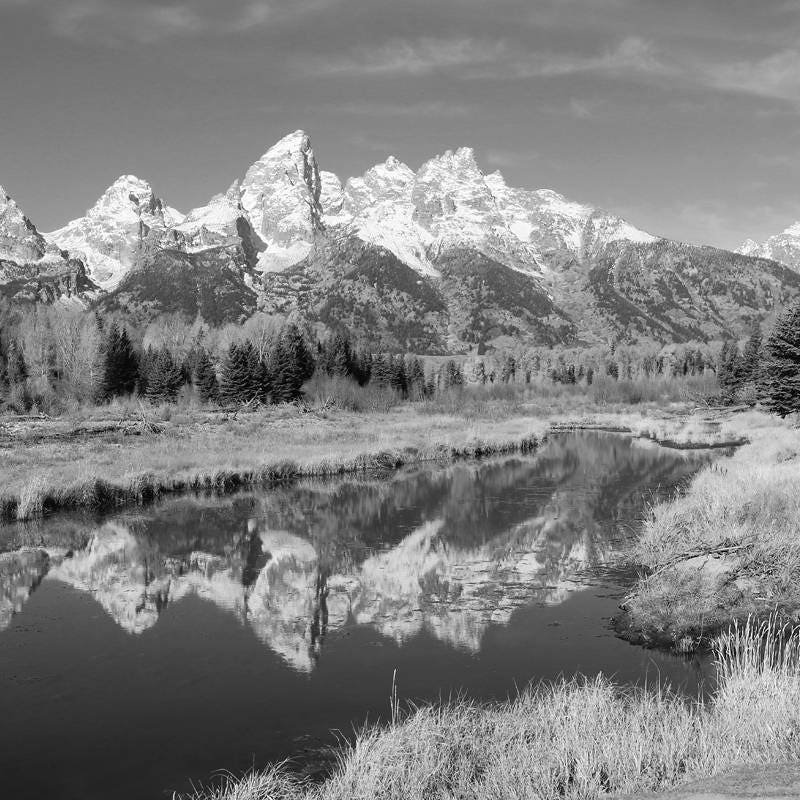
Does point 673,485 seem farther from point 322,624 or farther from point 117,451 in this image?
point 117,451

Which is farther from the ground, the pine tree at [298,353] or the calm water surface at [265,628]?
the pine tree at [298,353]

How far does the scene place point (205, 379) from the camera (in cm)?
8312

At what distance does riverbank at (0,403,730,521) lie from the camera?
27.4 metres

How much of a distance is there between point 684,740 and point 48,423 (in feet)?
164

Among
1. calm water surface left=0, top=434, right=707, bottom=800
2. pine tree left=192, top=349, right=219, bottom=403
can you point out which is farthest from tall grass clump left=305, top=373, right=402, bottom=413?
calm water surface left=0, top=434, right=707, bottom=800

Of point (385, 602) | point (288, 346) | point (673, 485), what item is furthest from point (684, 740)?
point (288, 346)

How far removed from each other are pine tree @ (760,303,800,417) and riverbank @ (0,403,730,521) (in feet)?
15.8

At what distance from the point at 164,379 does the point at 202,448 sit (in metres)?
44.1

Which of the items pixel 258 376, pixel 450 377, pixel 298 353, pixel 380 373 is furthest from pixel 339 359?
pixel 450 377

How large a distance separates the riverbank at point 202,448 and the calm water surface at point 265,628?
102 inches

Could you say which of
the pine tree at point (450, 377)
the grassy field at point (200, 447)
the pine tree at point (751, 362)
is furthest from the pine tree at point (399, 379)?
the pine tree at point (751, 362)

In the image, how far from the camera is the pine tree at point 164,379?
7888cm

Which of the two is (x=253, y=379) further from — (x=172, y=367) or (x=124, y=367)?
(x=124, y=367)

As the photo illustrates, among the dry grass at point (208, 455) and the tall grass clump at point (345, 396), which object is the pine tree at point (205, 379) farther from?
the dry grass at point (208, 455)
